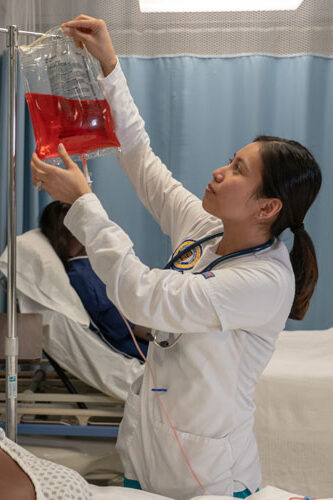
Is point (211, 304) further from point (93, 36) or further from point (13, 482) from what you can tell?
point (93, 36)

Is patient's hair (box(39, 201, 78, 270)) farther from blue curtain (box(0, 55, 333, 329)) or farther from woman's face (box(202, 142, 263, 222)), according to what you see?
woman's face (box(202, 142, 263, 222))

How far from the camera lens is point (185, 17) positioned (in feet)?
11.0

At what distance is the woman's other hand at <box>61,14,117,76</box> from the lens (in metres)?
1.38

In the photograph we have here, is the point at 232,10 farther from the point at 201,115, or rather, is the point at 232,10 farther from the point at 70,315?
the point at 70,315

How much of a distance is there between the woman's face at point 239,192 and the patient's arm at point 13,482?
0.65 m

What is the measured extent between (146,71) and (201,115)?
41 cm

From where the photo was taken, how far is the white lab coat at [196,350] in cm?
119

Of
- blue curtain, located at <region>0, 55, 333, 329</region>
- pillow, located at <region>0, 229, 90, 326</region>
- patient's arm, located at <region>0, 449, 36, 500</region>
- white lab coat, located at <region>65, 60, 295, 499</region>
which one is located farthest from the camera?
blue curtain, located at <region>0, 55, 333, 329</region>

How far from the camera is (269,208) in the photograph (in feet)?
4.29

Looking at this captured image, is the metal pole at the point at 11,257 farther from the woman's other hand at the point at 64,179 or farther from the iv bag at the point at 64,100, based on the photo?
the woman's other hand at the point at 64,179

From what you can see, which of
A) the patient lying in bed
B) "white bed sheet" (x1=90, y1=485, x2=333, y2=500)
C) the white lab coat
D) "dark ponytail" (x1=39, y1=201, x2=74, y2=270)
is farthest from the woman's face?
"dark ponytail" (x1=39, y1=201, x2=74, y2=270)

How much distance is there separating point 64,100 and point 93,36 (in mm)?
203

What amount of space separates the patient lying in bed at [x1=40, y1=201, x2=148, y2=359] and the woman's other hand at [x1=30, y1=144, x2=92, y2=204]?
1195mm

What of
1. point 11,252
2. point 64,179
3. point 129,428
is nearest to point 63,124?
point 64,179
